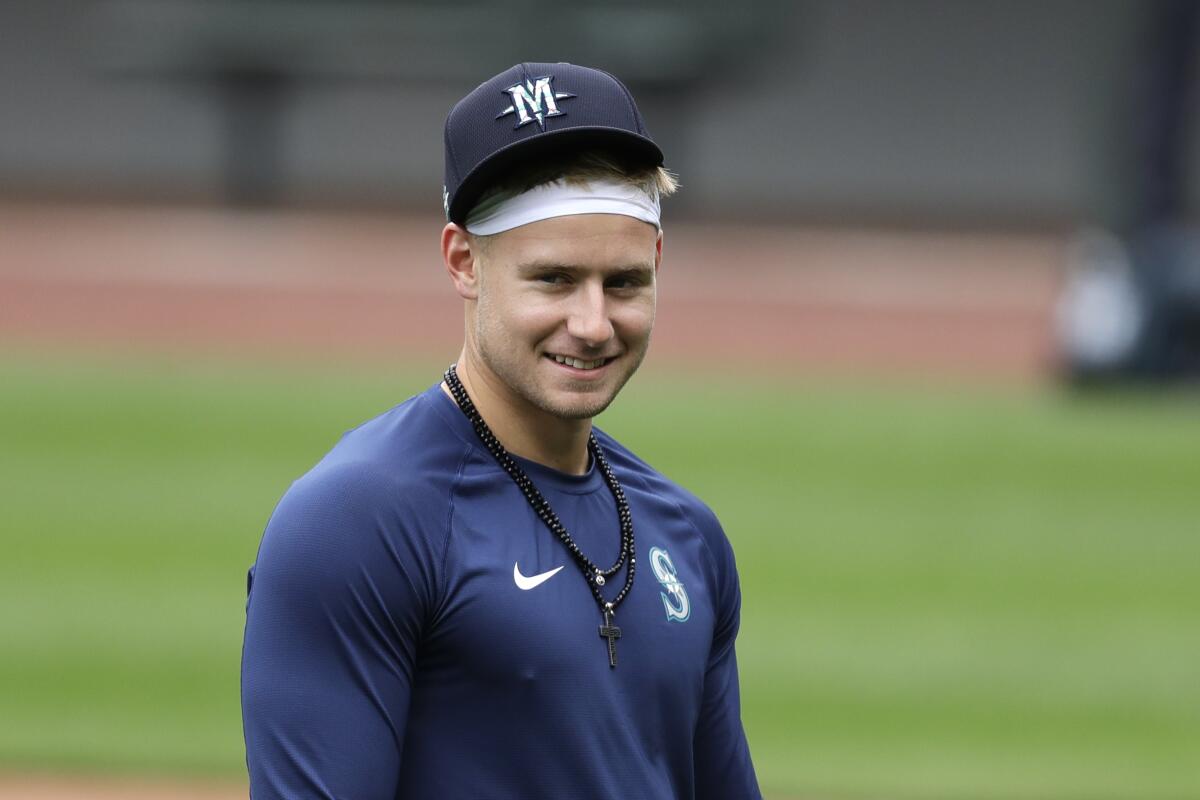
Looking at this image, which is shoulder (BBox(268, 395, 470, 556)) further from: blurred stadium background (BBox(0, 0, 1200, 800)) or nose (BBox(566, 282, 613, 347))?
blurred stadium background (BBox(0, 0, 1200, 800))

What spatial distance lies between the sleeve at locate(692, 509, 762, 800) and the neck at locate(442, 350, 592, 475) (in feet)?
1.05

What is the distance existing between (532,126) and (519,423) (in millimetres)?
418

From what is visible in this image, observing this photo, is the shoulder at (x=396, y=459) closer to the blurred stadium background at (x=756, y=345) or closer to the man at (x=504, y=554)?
the man at (x=504, y=554)

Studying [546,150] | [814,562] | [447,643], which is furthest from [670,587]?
[814,562]

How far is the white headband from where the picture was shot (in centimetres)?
244

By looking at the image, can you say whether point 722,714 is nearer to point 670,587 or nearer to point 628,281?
point 670,587

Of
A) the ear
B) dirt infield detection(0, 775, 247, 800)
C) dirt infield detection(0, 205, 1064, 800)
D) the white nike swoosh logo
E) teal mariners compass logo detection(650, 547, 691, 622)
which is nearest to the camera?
the white nike swoosh logo

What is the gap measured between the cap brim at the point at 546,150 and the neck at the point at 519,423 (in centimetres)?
24

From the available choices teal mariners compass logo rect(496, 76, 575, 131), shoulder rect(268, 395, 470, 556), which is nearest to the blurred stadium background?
shoulder rect(268, 395, 470, 556)

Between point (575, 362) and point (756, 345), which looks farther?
point (756, 345)

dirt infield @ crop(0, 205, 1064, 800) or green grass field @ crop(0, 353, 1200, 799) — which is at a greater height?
dirt infield @ crop(0, 205, 1064, 800)

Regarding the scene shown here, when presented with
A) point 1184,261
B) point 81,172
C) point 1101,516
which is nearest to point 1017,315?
point 1184,261

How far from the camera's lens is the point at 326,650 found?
229 cm

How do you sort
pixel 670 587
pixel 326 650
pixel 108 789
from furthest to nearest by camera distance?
1. pixel 108 789
2. pixel 670 587
3. pixel 326 650
